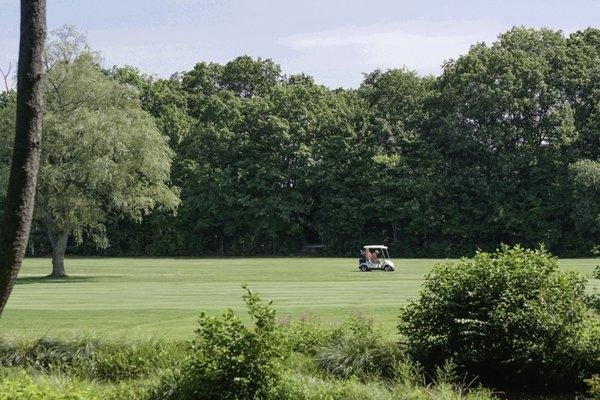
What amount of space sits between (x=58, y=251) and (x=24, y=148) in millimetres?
35737

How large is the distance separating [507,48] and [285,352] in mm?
73071

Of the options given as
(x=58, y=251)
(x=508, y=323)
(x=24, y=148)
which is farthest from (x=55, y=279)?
(x=24, y=148)

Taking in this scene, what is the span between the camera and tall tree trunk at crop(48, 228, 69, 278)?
138ft

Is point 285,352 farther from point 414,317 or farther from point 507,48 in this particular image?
point 507,48

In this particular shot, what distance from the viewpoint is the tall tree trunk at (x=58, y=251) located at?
138ft

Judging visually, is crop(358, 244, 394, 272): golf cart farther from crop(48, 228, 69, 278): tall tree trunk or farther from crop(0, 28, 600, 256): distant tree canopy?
crop(0, 28, 600, 256): distant tree canopy

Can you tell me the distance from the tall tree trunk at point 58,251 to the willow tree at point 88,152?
0.16ft

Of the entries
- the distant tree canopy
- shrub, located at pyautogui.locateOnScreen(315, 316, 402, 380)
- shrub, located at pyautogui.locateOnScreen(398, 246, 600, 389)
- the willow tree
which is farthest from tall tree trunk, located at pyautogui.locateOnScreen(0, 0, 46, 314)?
the distant tree canopy

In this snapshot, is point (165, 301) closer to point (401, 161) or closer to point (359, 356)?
point (359, 356)

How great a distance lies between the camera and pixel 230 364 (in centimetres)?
917

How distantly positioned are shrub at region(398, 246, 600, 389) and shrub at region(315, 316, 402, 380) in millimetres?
372

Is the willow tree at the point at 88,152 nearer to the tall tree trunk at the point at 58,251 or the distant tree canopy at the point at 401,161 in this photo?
the tall tree trunk at the point at 58,251

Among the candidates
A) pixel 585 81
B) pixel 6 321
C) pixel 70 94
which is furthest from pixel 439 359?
pixel 585 81

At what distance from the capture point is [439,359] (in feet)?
37.6
